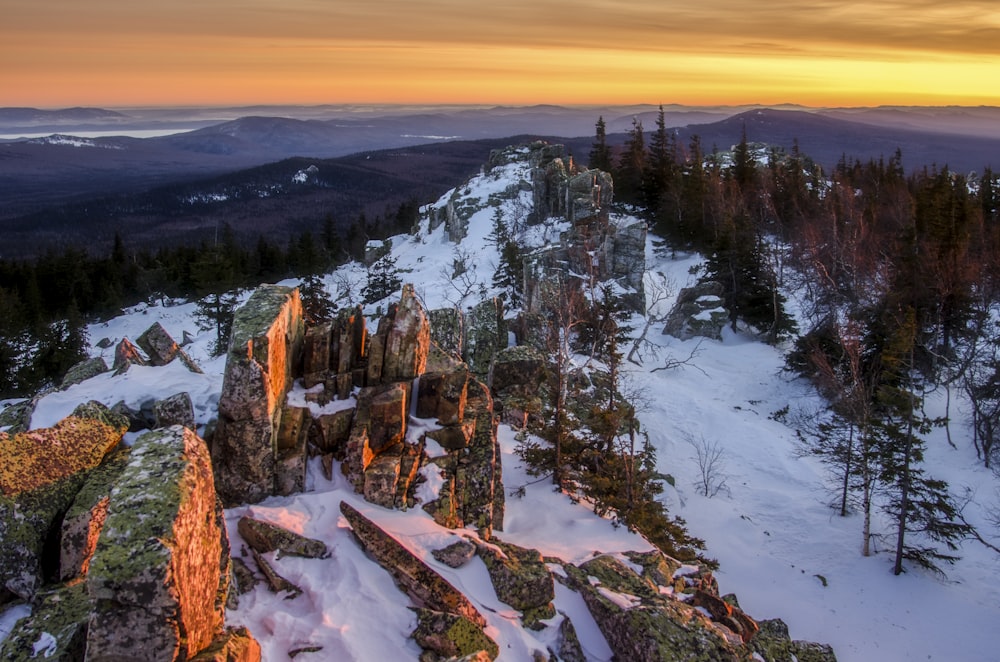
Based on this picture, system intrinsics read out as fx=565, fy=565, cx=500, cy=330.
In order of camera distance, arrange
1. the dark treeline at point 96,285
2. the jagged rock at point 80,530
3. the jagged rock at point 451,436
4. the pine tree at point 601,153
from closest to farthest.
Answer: the jagged rock at point 80,530, the jagged rock at point 451,436, the dark treeline at point 96,285, the pine tree at point 601,153

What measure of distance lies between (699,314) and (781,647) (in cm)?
3001

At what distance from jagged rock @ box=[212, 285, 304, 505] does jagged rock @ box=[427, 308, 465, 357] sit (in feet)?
42.0

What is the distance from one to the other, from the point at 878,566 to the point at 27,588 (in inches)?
976

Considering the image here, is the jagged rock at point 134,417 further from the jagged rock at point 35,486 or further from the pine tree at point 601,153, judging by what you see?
the pine tree at point 601,153

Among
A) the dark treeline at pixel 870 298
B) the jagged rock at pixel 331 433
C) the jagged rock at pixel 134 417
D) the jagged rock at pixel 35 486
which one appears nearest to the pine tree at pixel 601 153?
the dark treeline at pixel 870 298

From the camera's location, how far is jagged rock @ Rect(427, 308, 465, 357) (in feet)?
Result: 80.1

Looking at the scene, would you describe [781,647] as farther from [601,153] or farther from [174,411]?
[601,153]

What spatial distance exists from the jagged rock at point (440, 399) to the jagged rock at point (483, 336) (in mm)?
12251

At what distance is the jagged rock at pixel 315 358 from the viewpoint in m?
13.6

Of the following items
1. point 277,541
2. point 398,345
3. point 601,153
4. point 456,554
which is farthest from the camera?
point 601,153

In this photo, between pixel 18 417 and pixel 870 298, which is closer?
pixel 18 417

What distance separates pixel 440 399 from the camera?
14.4 meters

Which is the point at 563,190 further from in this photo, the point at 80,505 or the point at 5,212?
the point at 5,212

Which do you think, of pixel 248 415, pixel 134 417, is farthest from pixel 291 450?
pixel 134 417
